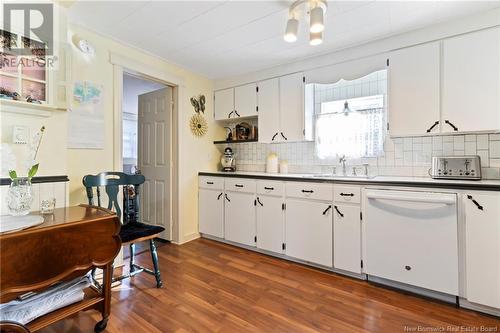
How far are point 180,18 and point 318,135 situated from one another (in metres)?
1.99

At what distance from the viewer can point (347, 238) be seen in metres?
2.25

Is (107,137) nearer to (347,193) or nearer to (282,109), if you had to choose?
(282,109)

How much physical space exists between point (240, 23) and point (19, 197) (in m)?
2.06

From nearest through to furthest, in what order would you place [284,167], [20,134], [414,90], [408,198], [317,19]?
[317,19]
[20,134]
[408,198]
[414,90]
[284,167]

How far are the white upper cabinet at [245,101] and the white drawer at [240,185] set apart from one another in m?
0.95

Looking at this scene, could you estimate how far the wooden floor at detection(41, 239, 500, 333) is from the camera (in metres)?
1.59

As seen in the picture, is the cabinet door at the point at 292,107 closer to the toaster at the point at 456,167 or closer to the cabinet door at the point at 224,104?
the cabinet door at the point at 224,104

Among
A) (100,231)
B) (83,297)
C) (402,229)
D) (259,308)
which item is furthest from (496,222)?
(83,297)

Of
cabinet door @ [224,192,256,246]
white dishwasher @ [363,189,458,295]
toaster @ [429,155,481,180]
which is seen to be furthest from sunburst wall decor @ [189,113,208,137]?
toaster @ [429,155,481,180]

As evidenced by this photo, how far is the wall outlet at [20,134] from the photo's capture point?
63.9 inches

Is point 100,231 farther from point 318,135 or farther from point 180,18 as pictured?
Answer: point 318,135

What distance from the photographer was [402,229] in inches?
78.2

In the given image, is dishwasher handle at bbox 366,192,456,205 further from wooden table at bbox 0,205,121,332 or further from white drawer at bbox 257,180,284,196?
wooden table at bbox 0,205,121,332
